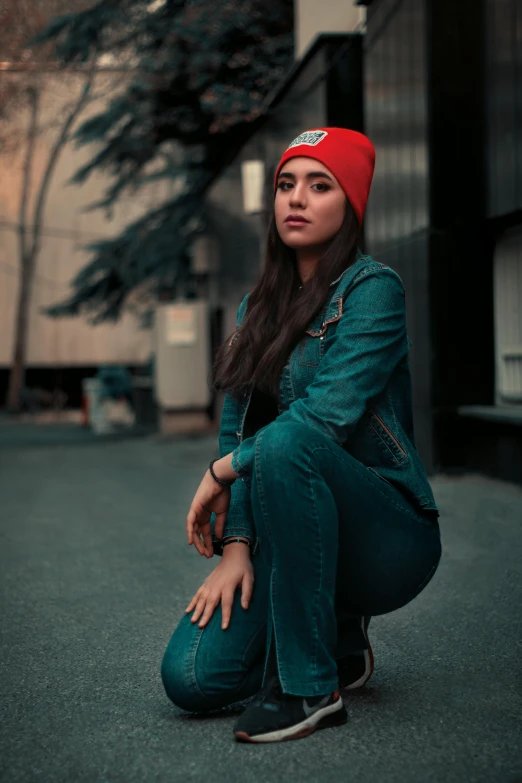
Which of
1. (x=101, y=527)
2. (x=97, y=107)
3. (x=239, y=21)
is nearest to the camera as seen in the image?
(x=101, y=527)

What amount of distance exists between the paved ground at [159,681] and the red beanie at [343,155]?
4.64 feet

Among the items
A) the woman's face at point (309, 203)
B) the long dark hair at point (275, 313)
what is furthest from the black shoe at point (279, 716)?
the woman's face at point (309, 203)

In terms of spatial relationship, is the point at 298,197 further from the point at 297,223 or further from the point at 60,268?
the point at 60,268

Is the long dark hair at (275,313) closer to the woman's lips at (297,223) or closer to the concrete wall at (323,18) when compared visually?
the woman's lips at (297,223)

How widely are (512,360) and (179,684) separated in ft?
19.4

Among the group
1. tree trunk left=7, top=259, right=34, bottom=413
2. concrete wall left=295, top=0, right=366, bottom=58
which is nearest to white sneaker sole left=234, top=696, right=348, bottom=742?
concrete wall left=295, top=0, right=366, bottom=58

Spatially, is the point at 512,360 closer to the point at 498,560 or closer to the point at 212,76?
the point at 498,560

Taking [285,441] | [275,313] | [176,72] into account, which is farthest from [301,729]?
[176,72]

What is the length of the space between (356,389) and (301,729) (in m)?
0.87

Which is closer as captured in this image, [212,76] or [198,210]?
[212,76]

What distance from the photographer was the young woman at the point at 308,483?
8.63 feet

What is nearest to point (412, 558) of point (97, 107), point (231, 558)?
point (231, 558)

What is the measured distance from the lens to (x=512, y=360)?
8.25 meters

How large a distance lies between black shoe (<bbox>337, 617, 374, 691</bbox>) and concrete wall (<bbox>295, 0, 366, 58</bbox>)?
8588mm
